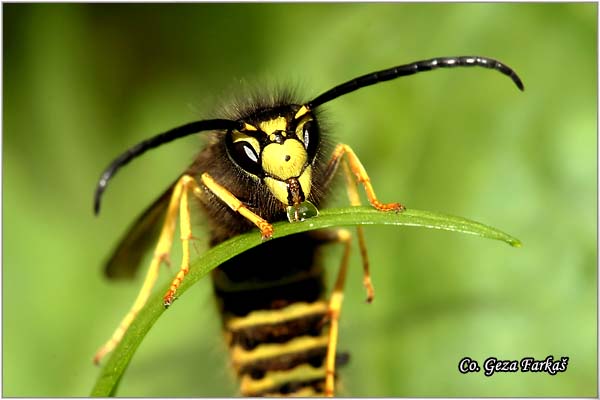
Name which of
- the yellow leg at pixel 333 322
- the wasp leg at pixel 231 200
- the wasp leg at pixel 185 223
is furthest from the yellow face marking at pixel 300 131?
the yellow leg at pixel 333 322

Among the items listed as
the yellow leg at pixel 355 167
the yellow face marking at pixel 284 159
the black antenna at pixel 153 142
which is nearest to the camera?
the black antenna at pixel 153 142

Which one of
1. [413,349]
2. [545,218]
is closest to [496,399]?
[413,349]

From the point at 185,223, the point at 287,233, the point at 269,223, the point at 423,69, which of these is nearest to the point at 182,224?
the point at 185,223

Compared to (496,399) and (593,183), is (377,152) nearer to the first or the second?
(593,183)

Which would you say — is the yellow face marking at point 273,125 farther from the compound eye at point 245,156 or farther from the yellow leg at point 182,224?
the yellow leg at point 182,224

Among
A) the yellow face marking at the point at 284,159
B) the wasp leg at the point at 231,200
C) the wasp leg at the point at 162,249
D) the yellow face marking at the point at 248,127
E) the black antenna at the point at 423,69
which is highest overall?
the black antenna at the point at 423,69

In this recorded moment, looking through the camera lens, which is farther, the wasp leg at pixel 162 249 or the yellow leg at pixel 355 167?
the wasp leg at pixel 162 249

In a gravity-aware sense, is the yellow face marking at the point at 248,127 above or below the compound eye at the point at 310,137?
above
